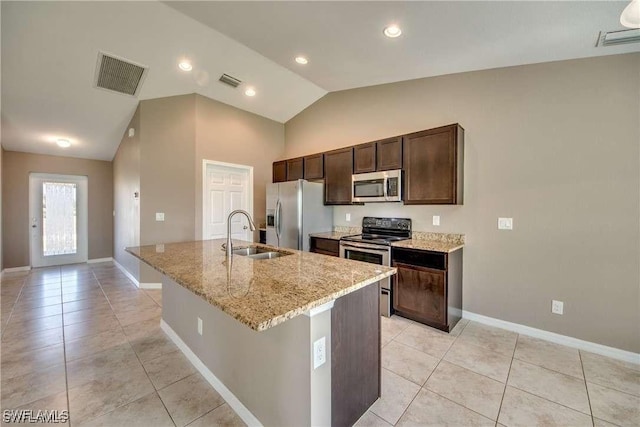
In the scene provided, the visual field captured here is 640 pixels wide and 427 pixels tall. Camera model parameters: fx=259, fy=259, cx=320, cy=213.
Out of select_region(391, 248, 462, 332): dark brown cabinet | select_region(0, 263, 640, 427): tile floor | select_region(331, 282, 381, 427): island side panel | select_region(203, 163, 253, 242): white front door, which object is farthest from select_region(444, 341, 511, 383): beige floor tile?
select_region(203, 163, 253, 242): white front door

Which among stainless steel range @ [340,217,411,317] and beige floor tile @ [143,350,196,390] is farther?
stainless steel range @ [340,217,411,317]

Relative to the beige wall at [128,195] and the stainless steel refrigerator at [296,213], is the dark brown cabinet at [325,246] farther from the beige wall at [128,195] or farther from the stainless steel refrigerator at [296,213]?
the beige wall at [128,195]

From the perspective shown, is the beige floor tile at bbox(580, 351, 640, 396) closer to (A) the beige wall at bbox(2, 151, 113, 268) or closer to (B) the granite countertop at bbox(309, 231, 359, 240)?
(B) the granite countertop at bbox(309, 231, 359, 240)

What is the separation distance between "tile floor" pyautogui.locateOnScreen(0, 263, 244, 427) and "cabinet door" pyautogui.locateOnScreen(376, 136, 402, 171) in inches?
115

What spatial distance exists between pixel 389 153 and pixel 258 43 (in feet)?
6.55

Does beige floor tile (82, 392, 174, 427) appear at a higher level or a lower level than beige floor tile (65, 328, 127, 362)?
lower

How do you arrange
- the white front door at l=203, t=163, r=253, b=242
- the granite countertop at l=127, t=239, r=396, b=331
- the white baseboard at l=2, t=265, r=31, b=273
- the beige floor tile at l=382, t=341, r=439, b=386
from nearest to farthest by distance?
the granite countertop at l=127, t=239, r=396, b=331 → the beige floor tile at l=382, t=341, r=439, b=386 → the white front door at l=203, t=163, r=253, b=242 → the white baseboard at l=2, t=265, r=31, b=273

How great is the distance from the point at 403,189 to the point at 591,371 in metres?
2.25

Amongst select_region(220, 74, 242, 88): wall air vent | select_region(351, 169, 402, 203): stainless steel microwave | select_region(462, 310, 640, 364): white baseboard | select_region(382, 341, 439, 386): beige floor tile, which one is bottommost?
select_region(382, 341, 439, 386): beige floor tile

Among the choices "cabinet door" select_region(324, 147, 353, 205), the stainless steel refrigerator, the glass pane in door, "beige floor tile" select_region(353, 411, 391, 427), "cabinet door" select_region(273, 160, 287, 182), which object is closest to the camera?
"beige floor tile" select_region(353, 411, 391, 427)

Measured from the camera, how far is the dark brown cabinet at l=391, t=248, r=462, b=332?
8.77ft

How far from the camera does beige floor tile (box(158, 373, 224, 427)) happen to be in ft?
5.33

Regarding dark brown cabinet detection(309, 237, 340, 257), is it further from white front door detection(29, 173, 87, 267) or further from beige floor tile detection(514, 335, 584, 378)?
white front door detection(29, 173, 87, 267)

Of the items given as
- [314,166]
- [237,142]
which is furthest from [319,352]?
[237,142]
